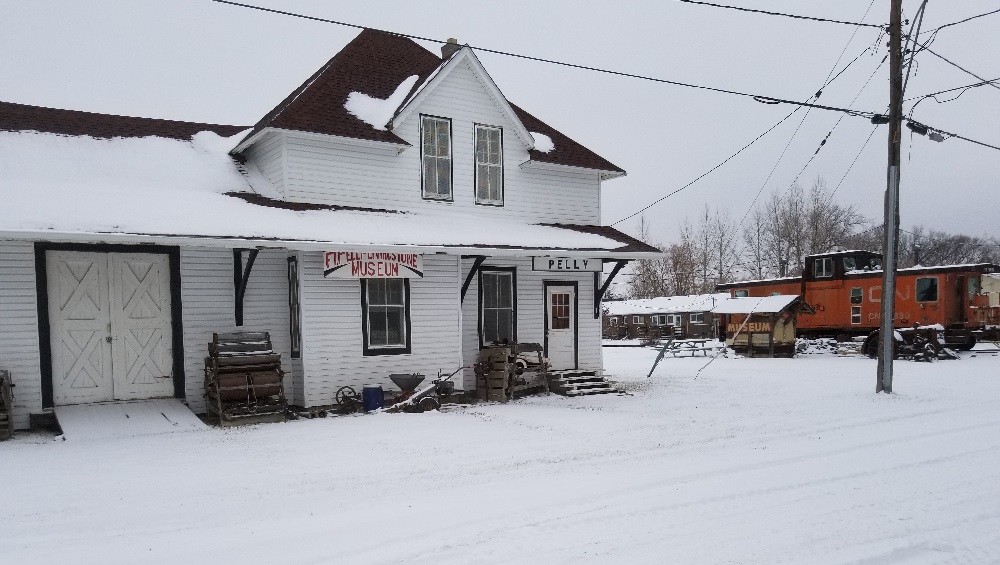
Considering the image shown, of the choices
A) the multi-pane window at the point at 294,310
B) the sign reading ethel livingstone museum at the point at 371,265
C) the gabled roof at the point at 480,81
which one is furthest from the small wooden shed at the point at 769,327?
the multi-pane window at the point at 294,310

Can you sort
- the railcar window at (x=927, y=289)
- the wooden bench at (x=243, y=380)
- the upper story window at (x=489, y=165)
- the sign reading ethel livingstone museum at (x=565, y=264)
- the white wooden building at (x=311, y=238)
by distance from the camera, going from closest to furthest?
the white wooden building at (x=311, y=238), the wooden bench at (x=243, y=380), the upper story window at (x=489, y=165), the sign reading ethel livingstone museum at (x=565, y=264), the railcar window at (x=927, y=289)

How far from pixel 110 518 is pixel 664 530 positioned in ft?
17.0

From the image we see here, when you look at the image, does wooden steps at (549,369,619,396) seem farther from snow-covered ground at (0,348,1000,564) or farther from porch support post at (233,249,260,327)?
porch support post at (233,249,260,327)

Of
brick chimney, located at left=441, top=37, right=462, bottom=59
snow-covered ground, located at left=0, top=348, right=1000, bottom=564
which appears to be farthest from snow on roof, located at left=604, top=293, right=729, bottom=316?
snow-covered ground, located at left=0, top=348, right=1000, bottom=564

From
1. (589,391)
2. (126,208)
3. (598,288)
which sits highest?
(126,208)

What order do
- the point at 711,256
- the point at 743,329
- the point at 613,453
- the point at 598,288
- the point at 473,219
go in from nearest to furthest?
1. the point at 613,453
2. the point at 473,219
3. the point at 598,288
4. the point at 743,329
5. the point at 711,256

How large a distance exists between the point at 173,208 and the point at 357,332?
406cm

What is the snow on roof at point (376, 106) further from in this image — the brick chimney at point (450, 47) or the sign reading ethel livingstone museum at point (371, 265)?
the sign reading ethel livingstone museum at point (371, 265)

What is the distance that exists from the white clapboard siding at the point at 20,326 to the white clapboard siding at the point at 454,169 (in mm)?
4579

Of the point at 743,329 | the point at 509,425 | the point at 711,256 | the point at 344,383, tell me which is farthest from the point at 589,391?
the point at 711,256

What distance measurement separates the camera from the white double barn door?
36.2 ft

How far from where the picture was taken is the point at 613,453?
8750mm

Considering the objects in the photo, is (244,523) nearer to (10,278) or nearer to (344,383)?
(344,383)

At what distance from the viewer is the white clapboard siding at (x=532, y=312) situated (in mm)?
14695
